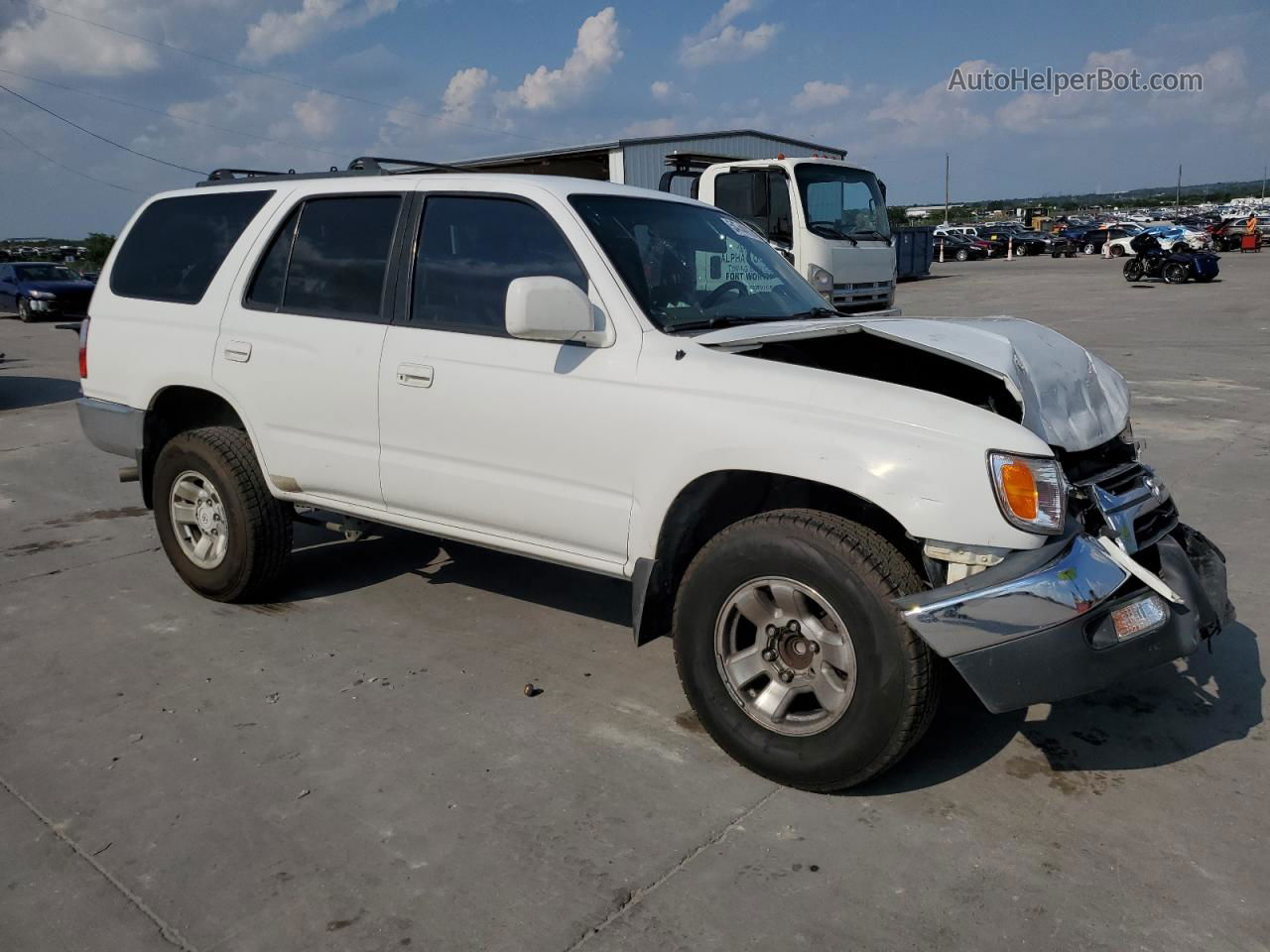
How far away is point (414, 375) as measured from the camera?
4051 millimetres

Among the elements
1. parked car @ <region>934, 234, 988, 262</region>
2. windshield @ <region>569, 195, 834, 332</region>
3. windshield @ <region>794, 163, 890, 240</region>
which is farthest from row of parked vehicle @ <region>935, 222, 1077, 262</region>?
windshield @ <region>569, 195, 834, 332</region>

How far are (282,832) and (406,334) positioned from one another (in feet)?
6.31

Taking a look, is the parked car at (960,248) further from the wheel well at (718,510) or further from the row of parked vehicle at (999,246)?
the wheel well at (718,510)

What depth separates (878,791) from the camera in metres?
Answer: 3.27

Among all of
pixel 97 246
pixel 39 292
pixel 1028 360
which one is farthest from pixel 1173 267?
Result: pixel 97 246

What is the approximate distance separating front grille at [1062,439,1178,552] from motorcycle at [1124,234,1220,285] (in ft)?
87.4

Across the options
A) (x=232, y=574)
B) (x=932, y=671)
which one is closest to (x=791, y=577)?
(x=932, y=671)

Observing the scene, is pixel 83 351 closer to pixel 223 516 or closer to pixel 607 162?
pixel 223 516

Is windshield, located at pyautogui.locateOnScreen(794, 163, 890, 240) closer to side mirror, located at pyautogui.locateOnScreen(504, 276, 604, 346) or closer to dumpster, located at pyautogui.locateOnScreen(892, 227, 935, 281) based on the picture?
side mirror, located at pyautogui.locateOnScreen(504, 276, 604, 346)

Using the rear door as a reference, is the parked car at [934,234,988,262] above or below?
above

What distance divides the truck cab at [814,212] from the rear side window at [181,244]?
319 inches

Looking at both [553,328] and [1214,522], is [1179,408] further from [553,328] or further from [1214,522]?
[553,328]

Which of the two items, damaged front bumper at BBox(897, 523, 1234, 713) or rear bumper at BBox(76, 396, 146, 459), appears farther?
rear bumper at BBox(76, 396, 146, 459)

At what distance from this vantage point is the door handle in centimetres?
402
